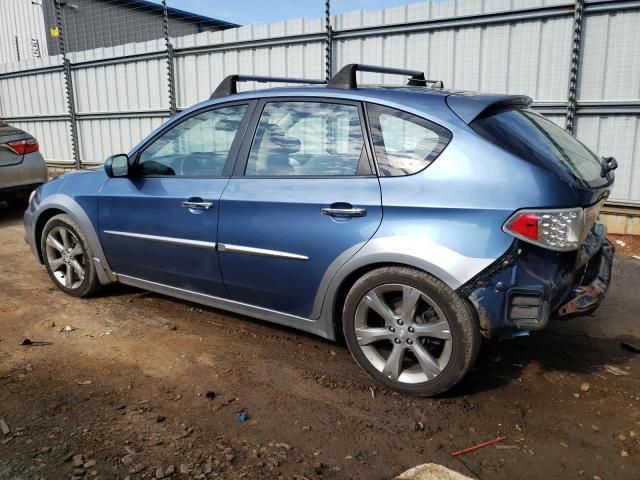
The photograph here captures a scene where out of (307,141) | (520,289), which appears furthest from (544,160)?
(307,141)

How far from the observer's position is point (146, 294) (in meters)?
4.77

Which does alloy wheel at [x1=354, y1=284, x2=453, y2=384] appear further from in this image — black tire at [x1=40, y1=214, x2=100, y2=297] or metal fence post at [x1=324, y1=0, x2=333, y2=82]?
metal fence post at [x1=324, y1=0, x2=333, y2=82]

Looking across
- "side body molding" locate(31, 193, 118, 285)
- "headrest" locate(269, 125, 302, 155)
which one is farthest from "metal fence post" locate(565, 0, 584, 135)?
"side body molding" locate(31, 193, 118, 285)

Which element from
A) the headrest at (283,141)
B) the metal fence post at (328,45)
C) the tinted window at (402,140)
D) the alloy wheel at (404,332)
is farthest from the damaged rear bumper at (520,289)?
the metal fence post at (328,45)

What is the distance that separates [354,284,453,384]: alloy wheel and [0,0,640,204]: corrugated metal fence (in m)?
4.65

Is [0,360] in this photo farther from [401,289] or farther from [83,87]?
[83,87]

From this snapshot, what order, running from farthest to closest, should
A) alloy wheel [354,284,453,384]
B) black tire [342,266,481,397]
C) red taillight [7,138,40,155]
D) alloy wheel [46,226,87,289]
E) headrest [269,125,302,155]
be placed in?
red taillight [7,138,40,155]
alloy wheel [46,226,87,289]
headrest [269,125,302,155]
alloy wheel [354,284,453,384]
black tire [342,266,481,397]

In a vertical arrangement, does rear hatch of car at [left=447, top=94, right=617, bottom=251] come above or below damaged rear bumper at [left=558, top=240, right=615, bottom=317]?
above

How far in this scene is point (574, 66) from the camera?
20.9 ft

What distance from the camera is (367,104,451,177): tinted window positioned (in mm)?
2926

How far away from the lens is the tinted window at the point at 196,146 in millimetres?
3689

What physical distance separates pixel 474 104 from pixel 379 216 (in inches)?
31.3

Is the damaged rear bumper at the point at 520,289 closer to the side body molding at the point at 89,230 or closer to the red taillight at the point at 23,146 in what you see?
the side body molding at the point at 89,230

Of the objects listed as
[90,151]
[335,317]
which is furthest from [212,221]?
[90,151]
